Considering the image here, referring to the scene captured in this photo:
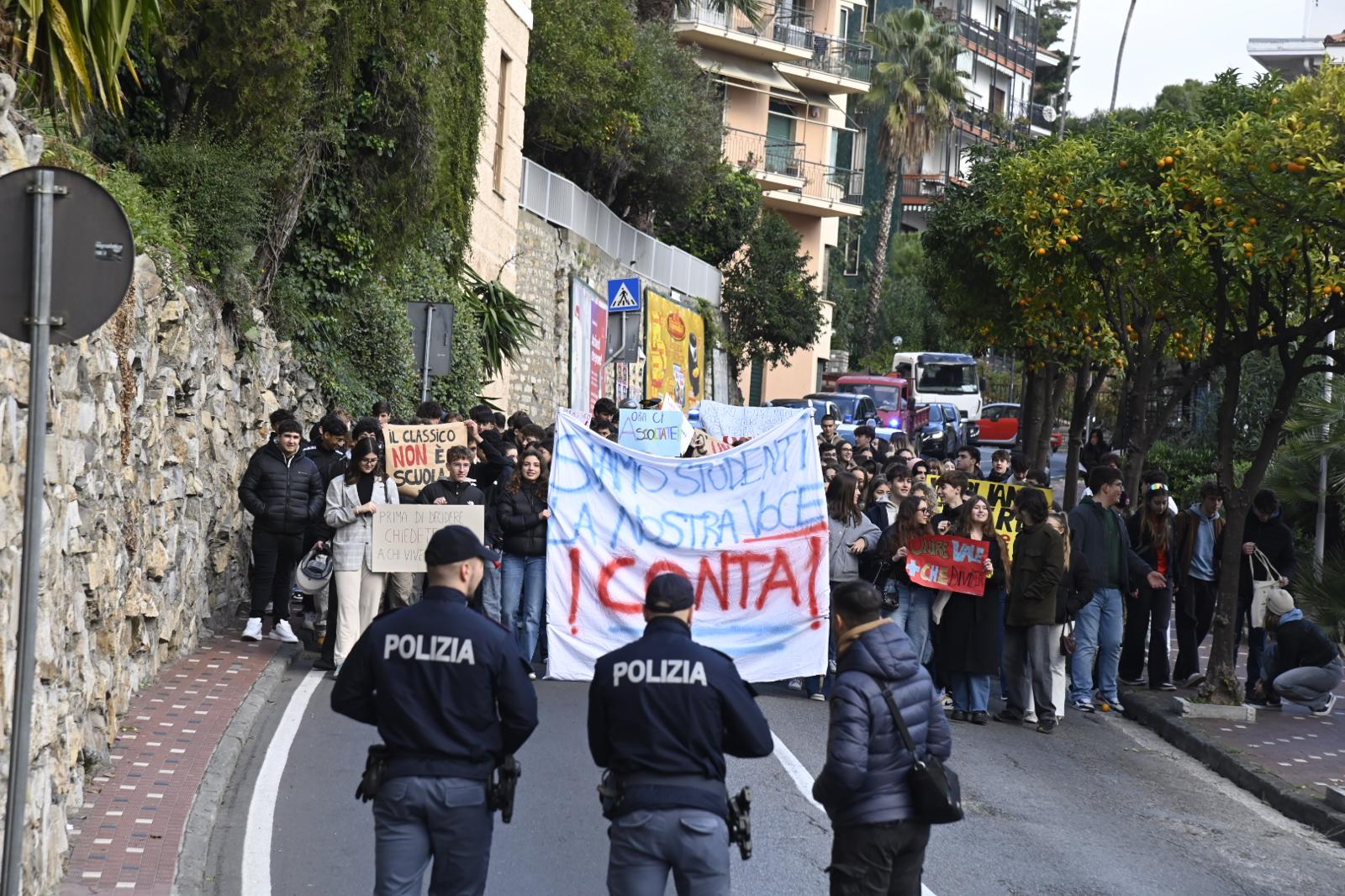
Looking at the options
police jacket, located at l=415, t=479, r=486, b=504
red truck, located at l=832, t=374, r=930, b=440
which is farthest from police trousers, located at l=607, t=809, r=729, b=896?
red truck, located at l=832, t=374, r=930, b=440

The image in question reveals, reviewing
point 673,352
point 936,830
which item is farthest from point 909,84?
point 936,830

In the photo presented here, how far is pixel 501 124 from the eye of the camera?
98.8 feet

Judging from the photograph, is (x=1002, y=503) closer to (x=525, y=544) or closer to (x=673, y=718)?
(x=525, y=544)

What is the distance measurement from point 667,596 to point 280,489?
337 inches

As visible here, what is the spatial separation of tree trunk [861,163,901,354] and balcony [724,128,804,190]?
19.0ft

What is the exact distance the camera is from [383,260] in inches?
803

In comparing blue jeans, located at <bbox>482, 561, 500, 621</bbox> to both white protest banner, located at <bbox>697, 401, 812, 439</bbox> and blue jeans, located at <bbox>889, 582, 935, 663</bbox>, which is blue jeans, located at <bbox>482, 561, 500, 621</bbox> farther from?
white protest banner, located at <bbox>697, 401, 812, 439</bbox>

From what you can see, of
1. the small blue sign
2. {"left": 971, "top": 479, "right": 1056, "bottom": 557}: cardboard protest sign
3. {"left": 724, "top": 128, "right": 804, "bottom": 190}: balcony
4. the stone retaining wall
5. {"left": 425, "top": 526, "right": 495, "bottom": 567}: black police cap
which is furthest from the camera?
{"left": 724, "top": 128, "right": 804, "bottom": 190}: balcony

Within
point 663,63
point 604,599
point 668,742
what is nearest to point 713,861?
point 668,742

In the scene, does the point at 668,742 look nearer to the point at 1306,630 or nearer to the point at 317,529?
the point at 317,529

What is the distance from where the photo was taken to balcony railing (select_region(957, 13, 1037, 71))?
3125 inches

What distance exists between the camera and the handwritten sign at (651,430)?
1731cm

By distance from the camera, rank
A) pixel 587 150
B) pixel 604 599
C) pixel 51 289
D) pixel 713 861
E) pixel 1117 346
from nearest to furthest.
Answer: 1. pixel 713 861
2. pixel 51 289
3. pixel 604 599
4. pixel 1117 346
5. pixel 587 150

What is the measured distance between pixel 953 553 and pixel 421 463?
4.14 metres
